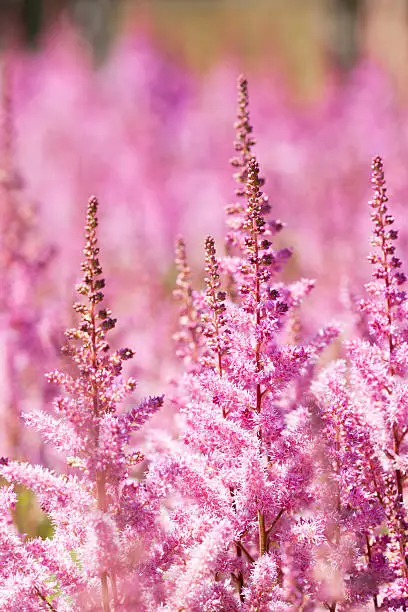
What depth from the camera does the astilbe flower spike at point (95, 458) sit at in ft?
6.51

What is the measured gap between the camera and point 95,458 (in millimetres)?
1989

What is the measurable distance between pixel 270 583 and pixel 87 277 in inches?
32.5

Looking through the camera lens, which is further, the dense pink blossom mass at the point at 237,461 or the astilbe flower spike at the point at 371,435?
the astilbe flower spike at the point at 371,435

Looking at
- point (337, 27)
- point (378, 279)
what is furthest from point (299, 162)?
point (378, 279)

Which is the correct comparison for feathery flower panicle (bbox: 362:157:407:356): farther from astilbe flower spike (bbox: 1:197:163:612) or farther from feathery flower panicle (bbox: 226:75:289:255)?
astilbe flower spike (bbox: 1:197:163:612)

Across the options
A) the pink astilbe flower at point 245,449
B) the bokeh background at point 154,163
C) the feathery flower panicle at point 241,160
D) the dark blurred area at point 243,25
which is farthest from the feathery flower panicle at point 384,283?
the dark blurred area at point 243,25

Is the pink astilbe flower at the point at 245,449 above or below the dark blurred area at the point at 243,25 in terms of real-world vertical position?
below

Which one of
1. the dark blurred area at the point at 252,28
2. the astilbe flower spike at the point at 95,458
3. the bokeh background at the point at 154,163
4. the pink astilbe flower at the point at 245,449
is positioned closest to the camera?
the astilbe flower spike at the point at 95,458

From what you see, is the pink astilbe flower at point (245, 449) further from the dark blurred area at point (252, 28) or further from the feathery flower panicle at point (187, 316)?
the dark blurred area at point (252, 28)

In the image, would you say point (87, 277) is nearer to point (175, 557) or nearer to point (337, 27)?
point (175, 557)

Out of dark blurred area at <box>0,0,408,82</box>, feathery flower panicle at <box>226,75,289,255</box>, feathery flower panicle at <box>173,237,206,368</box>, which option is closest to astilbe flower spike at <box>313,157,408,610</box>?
feathery flower panicle at <box>226,75,289,255</box>

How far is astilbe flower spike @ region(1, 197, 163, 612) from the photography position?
1.99 metres

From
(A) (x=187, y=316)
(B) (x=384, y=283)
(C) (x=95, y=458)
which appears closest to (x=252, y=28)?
(A) (x=187, y=316)

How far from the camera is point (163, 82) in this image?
15.4 m
